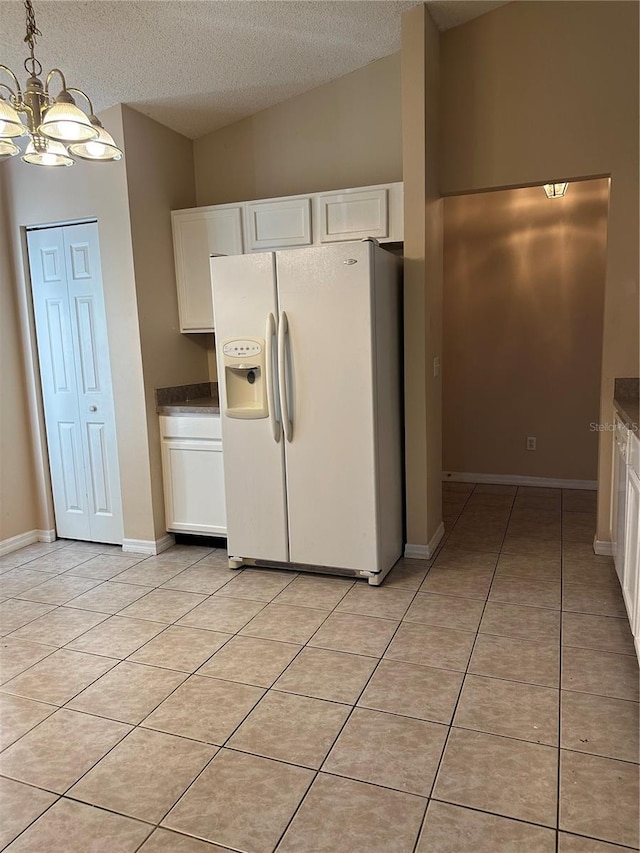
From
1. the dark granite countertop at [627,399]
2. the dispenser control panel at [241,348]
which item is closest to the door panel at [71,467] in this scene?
the dispenser control panel at [241,348]

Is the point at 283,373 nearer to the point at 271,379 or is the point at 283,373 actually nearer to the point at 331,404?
the point at 271,379

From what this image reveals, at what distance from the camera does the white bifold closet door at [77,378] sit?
146 inches

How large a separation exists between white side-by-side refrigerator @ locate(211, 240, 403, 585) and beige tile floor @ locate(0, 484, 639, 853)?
0.26m

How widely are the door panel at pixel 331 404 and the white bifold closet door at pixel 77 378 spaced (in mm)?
1343

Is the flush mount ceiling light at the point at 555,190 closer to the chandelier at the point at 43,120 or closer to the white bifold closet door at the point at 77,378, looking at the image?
the white bifold closet door at the point at 77,378

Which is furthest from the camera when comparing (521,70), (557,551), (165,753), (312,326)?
(557,551)

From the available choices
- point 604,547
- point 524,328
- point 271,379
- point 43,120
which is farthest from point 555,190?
point 43,120

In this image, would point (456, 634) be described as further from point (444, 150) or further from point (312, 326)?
point (444, 150)

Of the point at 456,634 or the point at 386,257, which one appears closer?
the point at 456,634

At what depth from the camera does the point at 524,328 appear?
4.77m

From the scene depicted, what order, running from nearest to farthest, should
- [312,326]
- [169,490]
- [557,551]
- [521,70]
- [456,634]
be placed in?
[456,634] → [312,326] → [521,70] → [557,551] → [169,490]

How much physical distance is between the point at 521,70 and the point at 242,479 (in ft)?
8.91

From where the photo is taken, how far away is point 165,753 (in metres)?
1.90

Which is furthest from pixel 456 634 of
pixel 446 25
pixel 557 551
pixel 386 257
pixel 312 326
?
pixel 446 25
